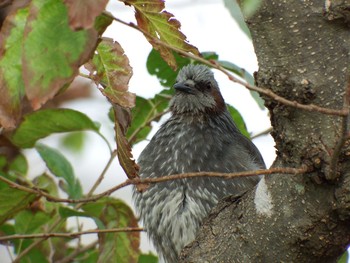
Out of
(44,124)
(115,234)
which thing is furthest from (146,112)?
(115,234)

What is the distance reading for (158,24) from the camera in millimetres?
2043

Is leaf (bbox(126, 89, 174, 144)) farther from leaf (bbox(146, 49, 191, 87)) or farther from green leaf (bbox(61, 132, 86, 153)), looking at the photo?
green leaf (bbox(61, 132, 86, 153))

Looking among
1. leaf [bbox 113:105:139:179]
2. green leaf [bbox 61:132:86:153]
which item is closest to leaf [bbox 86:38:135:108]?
leaf [bbox 113:105:139:179]

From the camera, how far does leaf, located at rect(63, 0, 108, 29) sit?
1556mm

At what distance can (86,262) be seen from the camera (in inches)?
148

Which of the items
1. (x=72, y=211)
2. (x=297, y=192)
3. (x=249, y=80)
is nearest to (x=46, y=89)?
(x=297, y=192)

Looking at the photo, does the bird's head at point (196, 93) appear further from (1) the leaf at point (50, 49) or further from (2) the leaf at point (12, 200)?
(1) the leaf at point (50, 49)

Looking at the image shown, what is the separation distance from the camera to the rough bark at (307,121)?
2.09 meters

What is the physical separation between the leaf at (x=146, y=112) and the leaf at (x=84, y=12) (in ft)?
6.78

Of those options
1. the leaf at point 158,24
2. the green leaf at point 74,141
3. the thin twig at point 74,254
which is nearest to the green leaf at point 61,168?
the thin twig at point 74,254

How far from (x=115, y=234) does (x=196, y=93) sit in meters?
1.46

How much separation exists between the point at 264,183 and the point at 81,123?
5.10 feet

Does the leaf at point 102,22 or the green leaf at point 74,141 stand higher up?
the green leaf at point 74,141

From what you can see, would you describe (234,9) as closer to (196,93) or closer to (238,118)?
(238,118)
